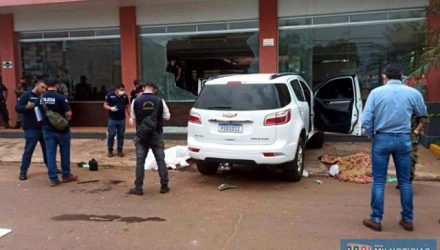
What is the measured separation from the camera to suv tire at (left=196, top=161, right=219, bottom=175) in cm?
859

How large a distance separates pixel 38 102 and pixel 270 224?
4.79 metres

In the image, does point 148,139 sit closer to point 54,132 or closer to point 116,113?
point 54,132

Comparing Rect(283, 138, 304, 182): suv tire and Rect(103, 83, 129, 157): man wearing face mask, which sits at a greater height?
Rect(103, 83, 129, 157): man wearing face mask

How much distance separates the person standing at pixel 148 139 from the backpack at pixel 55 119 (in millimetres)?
1309

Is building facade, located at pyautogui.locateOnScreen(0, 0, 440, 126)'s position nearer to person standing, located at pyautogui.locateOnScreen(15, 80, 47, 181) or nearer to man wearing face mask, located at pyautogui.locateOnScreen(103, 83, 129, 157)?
man wearing face mask, located at pyautogui.locateOnScreen(103, 83, 129, 157)

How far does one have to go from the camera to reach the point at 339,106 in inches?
412

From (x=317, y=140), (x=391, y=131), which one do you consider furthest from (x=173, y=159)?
(x=391, y=131)

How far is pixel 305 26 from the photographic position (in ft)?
43.4

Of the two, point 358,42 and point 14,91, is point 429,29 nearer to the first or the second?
point 358,42

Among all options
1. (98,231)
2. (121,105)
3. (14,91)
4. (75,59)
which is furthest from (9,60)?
(98,231)

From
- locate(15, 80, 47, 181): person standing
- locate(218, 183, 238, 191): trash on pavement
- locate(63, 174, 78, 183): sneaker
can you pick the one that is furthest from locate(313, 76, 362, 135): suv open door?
locate(15, 80, 47, 181): person standing

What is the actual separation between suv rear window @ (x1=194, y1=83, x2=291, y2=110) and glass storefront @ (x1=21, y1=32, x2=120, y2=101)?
7.97 metres

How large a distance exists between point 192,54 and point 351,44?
15.3 feet

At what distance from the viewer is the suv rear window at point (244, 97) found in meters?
7.67
